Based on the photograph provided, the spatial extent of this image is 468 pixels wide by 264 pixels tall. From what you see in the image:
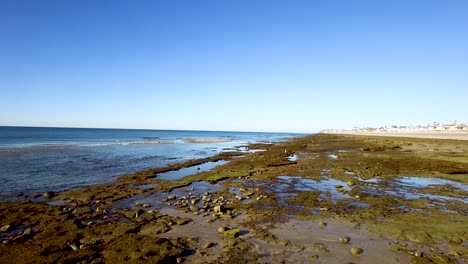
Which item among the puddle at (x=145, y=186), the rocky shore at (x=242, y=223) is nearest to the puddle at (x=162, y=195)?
the rocky shore at (x=242, y=223)

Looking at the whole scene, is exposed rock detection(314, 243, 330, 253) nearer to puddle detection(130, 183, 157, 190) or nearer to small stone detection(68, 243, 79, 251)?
small stone detection(68, 243, 79, 251)

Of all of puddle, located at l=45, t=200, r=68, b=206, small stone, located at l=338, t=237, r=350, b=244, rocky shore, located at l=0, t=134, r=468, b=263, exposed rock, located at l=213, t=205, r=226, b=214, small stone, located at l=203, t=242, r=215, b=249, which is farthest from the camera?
puddle, located at l=45, t=200, r=68, b=206

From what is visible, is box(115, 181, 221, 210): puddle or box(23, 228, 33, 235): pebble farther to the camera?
box(115, 181, 221, 210): puddle

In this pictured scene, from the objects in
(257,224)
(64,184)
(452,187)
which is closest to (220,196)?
(257,224)

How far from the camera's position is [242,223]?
10.3 metres

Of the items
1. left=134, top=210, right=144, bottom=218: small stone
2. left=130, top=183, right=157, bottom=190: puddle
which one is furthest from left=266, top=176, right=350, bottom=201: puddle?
left=130, top=183, right=157, bottom=190: puddle

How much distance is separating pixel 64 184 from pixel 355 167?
2420 centimetres

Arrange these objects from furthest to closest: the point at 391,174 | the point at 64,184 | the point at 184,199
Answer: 1. the point at 391,174
2. the point at 64,184
3. the point at 184,199

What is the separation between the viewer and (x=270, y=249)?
26.8ft

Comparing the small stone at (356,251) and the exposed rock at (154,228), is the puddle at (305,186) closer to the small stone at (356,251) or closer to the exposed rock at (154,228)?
the small stone at (356,251)

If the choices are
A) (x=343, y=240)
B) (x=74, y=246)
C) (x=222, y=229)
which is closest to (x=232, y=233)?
(x=222, y=229)

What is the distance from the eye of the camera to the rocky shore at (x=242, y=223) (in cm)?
778

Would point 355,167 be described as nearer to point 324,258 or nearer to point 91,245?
point 324,258

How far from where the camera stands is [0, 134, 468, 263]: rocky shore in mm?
7777
